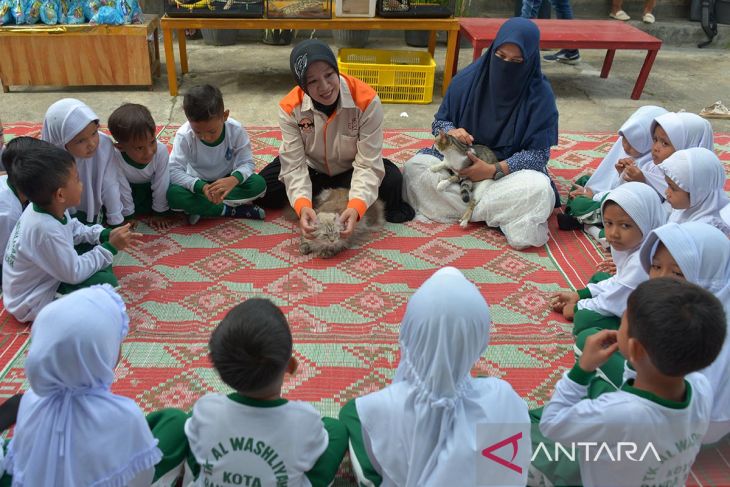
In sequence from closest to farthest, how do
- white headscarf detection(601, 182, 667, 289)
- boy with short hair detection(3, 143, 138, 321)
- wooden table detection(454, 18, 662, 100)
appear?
boy with short hair detection(3, 143, 138, 321) < white headscarf detection(601, 182, 667, 289) < wooden table detection(454, 18, 662, 100)

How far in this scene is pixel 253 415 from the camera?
1.38 meters

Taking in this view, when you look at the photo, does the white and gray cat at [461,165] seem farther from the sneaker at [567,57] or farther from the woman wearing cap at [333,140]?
the sneaker at [567,57]

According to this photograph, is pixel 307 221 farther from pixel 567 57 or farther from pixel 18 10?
pixel 567 57

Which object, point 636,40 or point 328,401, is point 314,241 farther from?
point 636,40

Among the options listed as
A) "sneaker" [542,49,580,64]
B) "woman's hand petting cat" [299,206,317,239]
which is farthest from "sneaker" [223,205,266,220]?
"sneaker" [542,49,580,64]

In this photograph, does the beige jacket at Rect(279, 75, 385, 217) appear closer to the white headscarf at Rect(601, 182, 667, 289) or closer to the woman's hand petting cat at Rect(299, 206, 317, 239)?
the woman's hand petting cat at Rect(299, 206, 317, 239)

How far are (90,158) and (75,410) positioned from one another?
174 centimetres

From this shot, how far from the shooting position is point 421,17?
4.91 meters

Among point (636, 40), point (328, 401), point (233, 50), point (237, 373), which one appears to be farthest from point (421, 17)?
point (237, 373)

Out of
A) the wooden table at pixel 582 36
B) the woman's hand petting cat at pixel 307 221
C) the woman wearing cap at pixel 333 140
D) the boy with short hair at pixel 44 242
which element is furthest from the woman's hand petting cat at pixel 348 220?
the wooden table at pixel 582 36

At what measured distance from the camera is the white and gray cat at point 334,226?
287 cm

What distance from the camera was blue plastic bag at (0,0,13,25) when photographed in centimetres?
467

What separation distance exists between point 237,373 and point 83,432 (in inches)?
15.3

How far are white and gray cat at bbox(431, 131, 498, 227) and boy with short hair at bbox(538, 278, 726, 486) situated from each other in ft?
5.86
